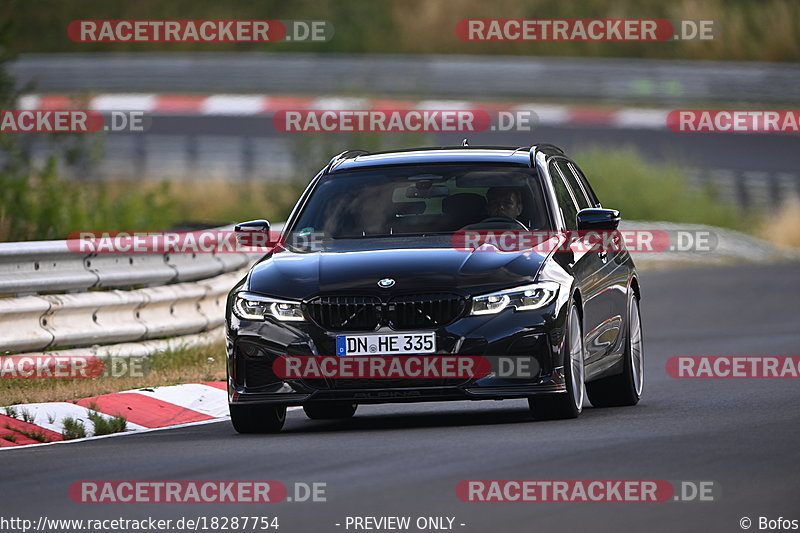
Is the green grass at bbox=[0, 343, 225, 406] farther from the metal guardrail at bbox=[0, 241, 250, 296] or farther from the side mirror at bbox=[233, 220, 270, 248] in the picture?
the side mirror at bbox=[233, 220, 270, 248]

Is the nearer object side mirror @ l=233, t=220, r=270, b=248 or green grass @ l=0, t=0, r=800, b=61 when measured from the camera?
side mirror @ l=233, t=220, r=270, b=248

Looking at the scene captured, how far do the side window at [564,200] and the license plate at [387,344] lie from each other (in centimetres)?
190

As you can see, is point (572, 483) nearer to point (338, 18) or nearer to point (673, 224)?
point (673, 224)

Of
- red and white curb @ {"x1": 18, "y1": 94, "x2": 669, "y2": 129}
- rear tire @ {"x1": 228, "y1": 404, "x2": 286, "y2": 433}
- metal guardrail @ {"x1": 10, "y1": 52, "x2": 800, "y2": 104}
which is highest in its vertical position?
metal guardrail @ {"x1": 10, "y1": 52, "x2": 800, "y2": 104}

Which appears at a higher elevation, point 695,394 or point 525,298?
point 525,298

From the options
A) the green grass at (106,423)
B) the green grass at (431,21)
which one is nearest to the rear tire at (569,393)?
the green grass at (106,423)

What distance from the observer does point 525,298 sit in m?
11.1

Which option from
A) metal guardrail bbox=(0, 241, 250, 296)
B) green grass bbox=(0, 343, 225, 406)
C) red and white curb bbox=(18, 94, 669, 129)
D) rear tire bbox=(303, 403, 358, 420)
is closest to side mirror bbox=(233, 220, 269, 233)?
rear tire bbox=(303, 403, 358, 420)

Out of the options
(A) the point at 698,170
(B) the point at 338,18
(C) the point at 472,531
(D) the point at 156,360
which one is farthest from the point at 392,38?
(C) the point at 472,531

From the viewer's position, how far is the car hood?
1103 cm

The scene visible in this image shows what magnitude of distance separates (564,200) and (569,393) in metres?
1.91

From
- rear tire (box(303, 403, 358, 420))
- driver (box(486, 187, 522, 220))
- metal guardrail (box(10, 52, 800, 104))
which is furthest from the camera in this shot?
metal guardrail (box(10, 52, 800, 104))

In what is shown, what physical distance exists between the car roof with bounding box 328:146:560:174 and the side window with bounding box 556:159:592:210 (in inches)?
19.6

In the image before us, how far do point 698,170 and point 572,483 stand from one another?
27.5 m
